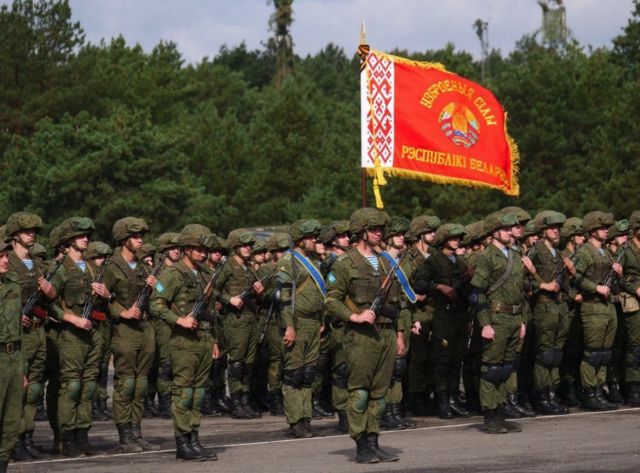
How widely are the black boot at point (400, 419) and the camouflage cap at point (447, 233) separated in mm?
1972

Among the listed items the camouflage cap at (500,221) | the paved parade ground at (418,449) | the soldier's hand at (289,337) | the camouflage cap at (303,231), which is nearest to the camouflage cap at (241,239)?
the camouflage cap at (303,231)

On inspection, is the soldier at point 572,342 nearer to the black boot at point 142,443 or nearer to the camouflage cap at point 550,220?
the camouflage cap at point 550,220

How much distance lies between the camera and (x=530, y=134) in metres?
46.4

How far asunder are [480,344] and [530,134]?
106ft

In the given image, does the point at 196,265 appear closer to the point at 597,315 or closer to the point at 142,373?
the point at 142,373

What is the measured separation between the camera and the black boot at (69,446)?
40.9 feet

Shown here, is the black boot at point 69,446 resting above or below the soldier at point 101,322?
below

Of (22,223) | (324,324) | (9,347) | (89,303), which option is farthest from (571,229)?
(9,347)

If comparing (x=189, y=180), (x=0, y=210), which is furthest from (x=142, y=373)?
(x=189, y=180)

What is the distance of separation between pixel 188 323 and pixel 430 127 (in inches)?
333

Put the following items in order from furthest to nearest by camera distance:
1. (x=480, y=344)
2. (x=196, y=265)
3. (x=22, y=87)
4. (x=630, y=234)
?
(x=22, y=87), (x=630, y=234), (x=480, y=344), (x=196, y=265)

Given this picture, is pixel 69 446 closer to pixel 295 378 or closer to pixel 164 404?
pixel 295 378

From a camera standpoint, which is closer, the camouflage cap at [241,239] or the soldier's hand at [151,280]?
the soldier's hand at [151,280]

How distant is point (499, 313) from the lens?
45.3 feet
